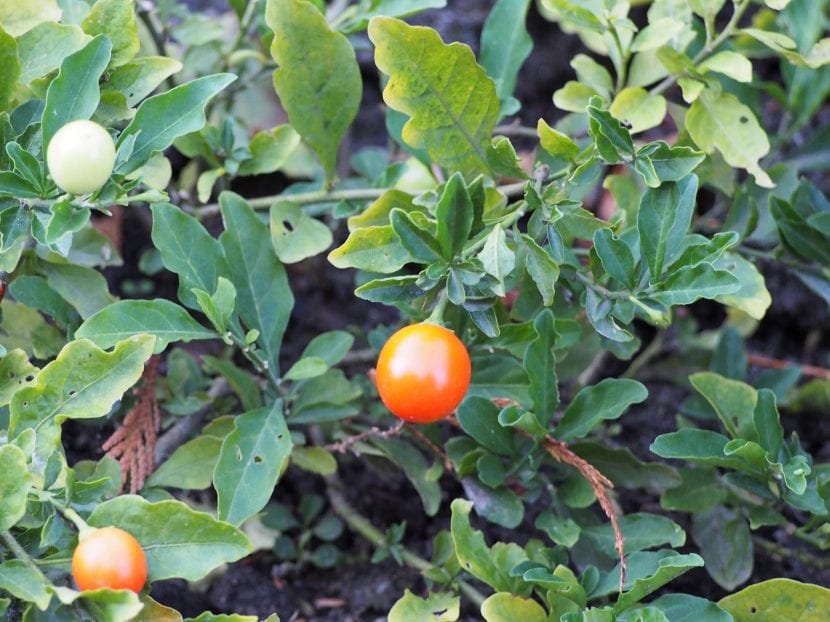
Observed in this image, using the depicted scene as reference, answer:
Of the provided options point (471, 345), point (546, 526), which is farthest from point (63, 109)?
point (546, 526)

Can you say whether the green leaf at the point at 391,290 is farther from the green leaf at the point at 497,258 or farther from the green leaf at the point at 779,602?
the green leaf at the point at 779,602

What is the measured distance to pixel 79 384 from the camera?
1.51 metres

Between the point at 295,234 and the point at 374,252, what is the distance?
1.09 ft

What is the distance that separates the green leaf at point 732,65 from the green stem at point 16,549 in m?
1.44

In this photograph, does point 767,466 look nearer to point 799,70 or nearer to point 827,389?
point 827,389

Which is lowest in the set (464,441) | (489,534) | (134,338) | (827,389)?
(489,534)

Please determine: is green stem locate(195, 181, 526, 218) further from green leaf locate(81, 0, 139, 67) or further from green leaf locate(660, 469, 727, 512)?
green leaf locate(660, 469, 727, 512)

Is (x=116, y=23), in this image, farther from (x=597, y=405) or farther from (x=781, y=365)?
(x=781, y=365)

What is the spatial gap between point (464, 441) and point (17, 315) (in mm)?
922

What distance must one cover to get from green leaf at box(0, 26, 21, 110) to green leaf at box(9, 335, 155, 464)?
0.45m

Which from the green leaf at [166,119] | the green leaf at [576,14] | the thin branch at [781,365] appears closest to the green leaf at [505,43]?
the green leaf at [576,14]

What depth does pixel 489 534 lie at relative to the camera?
221 cm

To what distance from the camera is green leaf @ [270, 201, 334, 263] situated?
1841mm

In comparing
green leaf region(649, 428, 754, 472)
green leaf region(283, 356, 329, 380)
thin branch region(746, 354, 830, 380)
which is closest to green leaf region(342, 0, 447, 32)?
green leaf region(283, 356, 329, 380)
